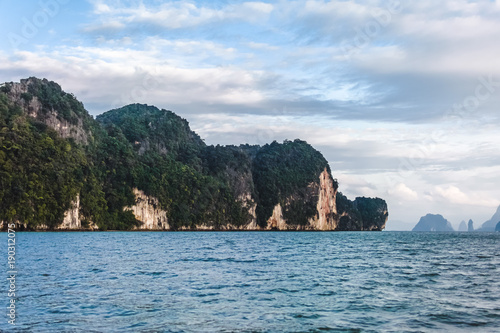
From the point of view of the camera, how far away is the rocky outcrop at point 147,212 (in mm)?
151750

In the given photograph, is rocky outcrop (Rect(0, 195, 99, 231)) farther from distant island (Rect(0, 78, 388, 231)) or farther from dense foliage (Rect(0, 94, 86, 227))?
dense foliage (Rect(0, 94, 86, 227))

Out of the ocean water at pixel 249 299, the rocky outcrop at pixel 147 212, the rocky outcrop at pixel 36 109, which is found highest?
the rocky outcrop at pixel 36 109

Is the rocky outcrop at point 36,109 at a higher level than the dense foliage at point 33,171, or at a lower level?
higher

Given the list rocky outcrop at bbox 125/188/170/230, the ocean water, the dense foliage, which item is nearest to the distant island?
the dense foliage

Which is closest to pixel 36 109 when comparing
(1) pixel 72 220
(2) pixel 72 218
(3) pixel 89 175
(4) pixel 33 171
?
(3) pixel 89 175

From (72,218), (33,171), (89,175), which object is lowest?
(72,218)

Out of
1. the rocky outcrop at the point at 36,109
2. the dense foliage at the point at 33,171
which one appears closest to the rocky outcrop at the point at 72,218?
the dense foliage at the point at 33,171

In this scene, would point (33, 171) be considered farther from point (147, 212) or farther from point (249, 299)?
point (249, 299)

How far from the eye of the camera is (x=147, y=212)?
155625 millimetres

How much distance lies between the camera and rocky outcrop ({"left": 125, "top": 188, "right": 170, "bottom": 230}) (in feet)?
498

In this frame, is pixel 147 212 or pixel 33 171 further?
pixel 147 212

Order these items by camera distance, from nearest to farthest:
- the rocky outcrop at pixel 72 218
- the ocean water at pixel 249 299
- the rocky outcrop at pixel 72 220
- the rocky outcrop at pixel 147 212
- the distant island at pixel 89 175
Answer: the ocean water at pixel 249 299, the distant island at pixel 89 175, the rocky outcrop at pixel 72 220, the rocky outcrop at pixel 72 218, the rocky outcrop at pixel 147 212

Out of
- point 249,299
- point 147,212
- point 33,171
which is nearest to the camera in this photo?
point 249,299

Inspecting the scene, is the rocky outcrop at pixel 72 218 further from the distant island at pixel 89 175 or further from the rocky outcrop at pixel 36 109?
the rocky outcrop at pixel 36 109
